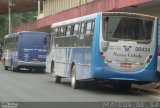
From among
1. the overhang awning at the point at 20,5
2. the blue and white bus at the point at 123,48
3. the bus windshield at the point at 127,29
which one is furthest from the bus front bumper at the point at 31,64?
the overhang awning at the point at 20,5

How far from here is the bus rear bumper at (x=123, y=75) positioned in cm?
1975

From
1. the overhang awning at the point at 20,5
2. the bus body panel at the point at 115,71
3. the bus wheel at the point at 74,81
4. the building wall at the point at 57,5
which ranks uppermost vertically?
the overhang awning at the point at 20,5

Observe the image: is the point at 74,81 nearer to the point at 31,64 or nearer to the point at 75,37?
the point at 75,37

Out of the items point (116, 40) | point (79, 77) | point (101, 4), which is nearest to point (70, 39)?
point (79, 77)

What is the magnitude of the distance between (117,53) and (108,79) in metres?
1.00

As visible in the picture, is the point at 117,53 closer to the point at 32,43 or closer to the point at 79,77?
the point at 79,77

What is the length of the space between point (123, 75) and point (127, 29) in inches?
66.8

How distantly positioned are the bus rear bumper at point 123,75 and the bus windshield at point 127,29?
1151mm

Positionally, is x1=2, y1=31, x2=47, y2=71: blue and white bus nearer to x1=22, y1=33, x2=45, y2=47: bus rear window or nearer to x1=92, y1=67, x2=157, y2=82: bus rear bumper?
x1=22, y1=33, x2=45, y2=47: bus rear window

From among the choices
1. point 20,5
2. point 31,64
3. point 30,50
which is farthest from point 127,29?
point 20,5

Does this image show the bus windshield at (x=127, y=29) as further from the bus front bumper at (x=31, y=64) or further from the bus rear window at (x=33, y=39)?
the bus front bumper at (x=31, y=64)

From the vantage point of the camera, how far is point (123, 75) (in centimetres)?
1983

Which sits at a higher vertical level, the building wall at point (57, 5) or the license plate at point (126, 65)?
the building wall at point (57, 5)

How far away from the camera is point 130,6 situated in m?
29.7
